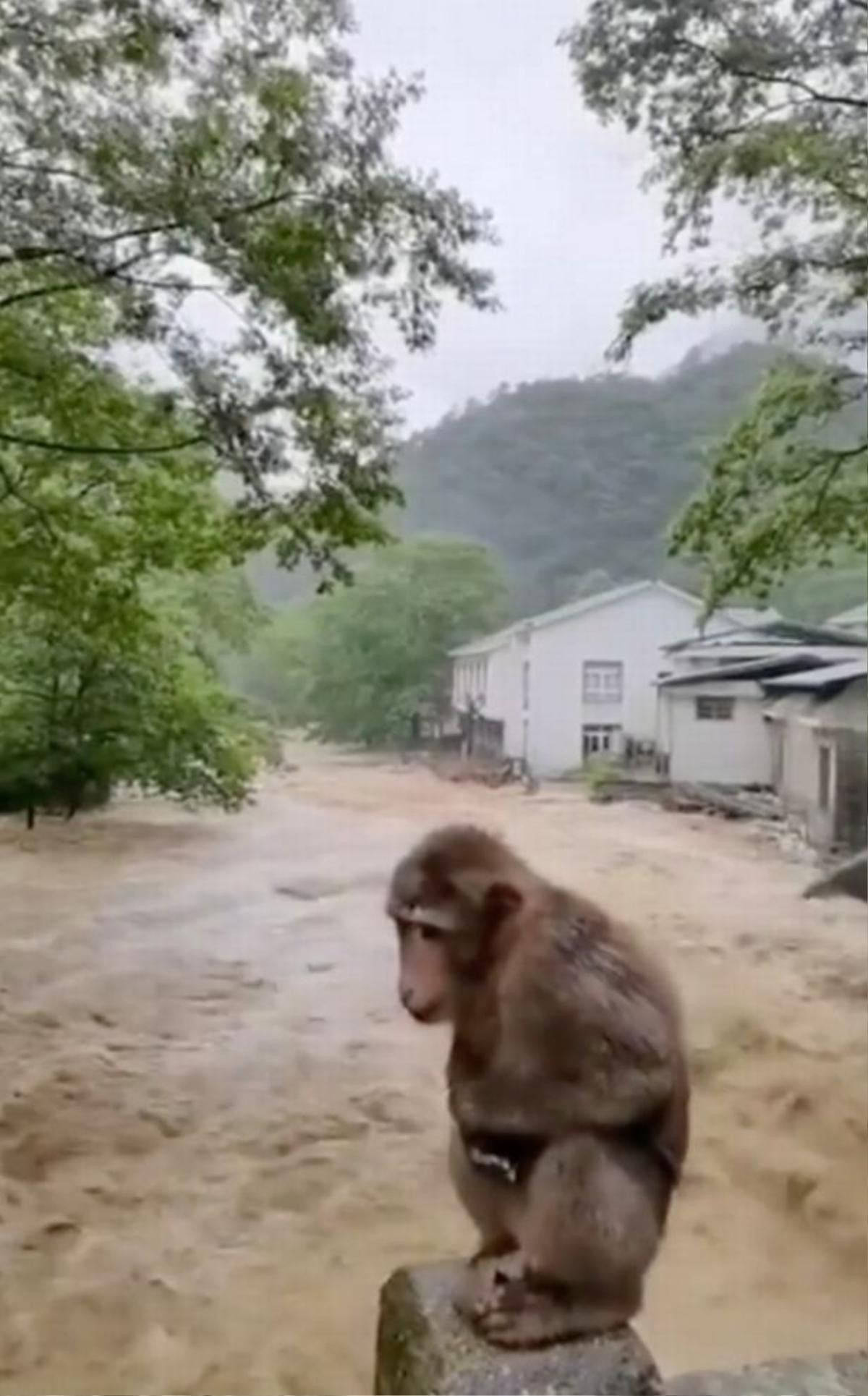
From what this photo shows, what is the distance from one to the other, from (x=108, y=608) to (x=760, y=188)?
3.86ft

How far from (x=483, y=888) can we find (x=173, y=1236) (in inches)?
35.4

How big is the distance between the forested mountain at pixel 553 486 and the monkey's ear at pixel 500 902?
911 mm

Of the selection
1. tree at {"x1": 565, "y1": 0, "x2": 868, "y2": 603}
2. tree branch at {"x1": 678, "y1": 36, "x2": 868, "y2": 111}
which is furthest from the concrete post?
tree branch at {"x1": 678, "y1": 36, "x2": 868, "y2": 111}

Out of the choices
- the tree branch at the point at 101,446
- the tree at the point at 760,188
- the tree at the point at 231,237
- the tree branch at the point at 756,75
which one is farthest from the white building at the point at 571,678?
the tree branch at the point at 756,75

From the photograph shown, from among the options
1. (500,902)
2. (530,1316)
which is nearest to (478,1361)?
(530,1316)

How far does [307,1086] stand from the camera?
5.30ft

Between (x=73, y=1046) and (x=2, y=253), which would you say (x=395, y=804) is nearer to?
(x=73, y=1046)

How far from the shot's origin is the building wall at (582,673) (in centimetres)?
170

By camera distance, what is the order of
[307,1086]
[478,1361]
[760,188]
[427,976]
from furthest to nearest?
[760,188]
[307,1086]
[427,976]
[478,1361]

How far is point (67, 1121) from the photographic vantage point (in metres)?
1.58

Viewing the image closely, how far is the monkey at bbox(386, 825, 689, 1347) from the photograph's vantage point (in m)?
0.75

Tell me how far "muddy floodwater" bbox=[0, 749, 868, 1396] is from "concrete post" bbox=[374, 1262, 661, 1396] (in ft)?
1.96

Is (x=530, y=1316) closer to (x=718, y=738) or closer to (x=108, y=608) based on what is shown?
(x=718, y=738)

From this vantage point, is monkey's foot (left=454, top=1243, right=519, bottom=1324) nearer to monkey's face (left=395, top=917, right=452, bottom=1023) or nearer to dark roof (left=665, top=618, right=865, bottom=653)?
monkey's face (left=395, top=917, right=452, bottom=1023)
